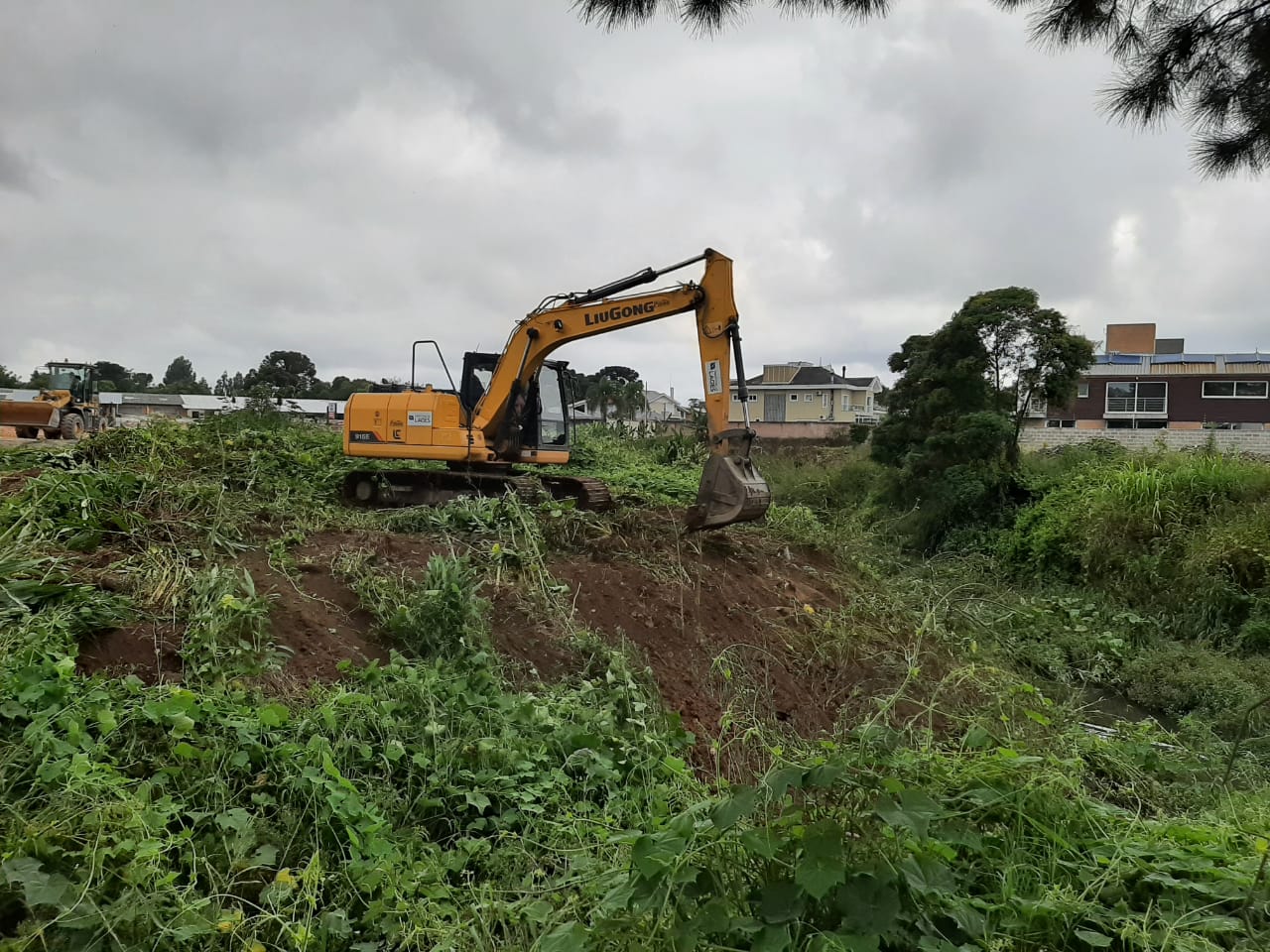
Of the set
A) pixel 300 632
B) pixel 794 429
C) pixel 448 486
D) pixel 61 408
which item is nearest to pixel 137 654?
pixel 300 632

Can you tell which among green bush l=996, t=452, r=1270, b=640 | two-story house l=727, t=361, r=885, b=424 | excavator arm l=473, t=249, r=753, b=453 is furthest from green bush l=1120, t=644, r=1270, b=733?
two-story house l=727, t=361, r=885, b=424

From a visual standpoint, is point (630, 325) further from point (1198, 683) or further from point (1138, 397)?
point (1138, 397)

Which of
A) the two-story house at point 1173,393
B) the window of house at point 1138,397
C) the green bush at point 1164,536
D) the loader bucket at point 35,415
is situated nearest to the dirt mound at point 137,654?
the green bush at point 1164,536

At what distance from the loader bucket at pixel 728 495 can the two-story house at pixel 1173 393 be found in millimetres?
27389

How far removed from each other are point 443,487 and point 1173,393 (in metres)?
33.5

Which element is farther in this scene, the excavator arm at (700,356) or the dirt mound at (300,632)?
the excavator arm at (700,356)

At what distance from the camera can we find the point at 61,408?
1848 cm

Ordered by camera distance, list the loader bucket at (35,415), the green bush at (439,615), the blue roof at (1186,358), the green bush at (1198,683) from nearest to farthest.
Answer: the green bush at (439,615) < the green bush at (1198,683) < the loader bucket at (35,415) < the blue roof at (1186,358)

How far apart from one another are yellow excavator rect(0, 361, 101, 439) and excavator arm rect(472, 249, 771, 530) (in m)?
13.0

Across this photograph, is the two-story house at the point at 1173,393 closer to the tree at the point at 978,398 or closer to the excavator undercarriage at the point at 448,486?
the tree at the point at 978,398

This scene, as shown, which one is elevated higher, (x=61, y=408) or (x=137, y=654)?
(x=61, y=408)

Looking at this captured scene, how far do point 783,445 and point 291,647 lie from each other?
20.6m

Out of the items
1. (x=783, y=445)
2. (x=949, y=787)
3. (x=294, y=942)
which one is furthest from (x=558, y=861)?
(x=783, y=445)

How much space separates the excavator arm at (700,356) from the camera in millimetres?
6957
